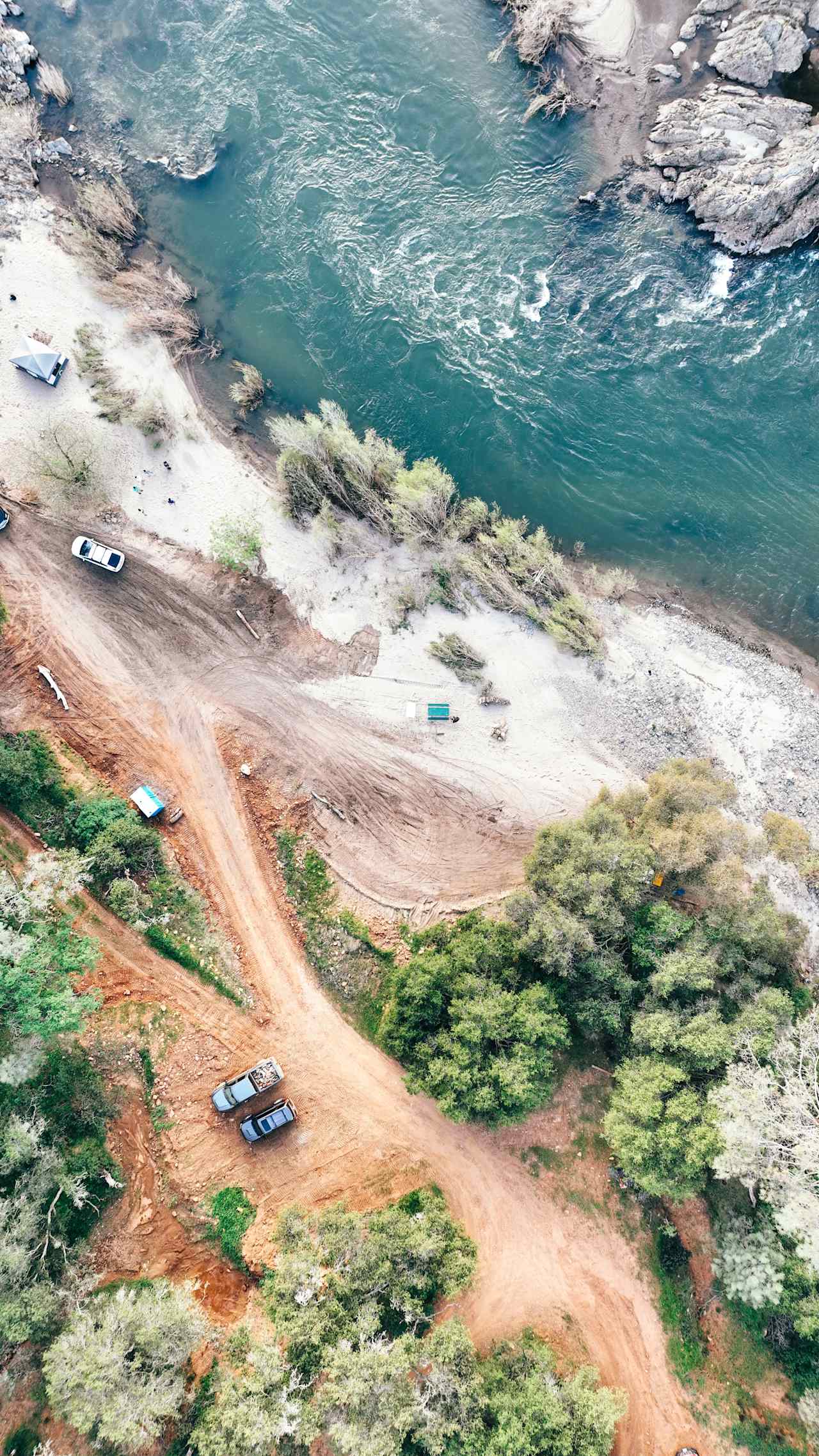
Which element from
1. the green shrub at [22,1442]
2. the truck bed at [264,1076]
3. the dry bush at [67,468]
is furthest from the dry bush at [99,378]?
the green shrub at [22,1442]

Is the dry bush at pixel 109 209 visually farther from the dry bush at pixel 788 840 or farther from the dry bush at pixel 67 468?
the dry bush at pixel 788 840

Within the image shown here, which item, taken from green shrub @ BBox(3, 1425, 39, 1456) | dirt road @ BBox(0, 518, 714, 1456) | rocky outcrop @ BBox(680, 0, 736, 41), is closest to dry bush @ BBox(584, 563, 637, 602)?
dirt road @ BBox(0, 518, 714, 1456)

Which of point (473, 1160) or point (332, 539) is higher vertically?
point (332, 539)

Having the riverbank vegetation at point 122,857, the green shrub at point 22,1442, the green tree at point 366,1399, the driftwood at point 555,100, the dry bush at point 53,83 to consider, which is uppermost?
the driftwood at point 555,100

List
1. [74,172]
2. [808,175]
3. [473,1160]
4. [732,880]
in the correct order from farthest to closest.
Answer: [74,172]
[808,175]
[473,1160]
[732,880]

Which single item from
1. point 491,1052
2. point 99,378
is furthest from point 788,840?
point 99,378

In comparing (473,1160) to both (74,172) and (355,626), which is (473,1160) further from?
(74,172)

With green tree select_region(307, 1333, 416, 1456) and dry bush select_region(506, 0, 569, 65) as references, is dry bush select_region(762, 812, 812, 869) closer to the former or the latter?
green tree select_region(307, 1333, 416, 1456)

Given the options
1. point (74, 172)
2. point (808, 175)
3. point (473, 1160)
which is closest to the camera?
point (473, 1160)

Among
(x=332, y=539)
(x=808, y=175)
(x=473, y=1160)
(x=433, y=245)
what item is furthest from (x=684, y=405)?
(x=473, y=1160)
